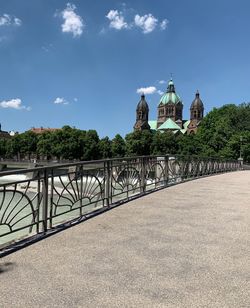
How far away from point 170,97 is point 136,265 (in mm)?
135345

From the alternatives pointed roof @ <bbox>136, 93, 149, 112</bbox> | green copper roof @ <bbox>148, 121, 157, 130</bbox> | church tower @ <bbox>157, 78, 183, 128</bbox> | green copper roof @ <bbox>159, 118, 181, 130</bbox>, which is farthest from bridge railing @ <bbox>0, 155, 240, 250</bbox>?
green copper roof @ <bbox>148, 121, 157, 130</bbox>

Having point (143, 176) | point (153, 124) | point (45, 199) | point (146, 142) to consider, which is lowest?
point (45, 199)

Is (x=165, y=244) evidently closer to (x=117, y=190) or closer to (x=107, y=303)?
(x=107, y=303)

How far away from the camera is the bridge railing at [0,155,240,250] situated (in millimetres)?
5211

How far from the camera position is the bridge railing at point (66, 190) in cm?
521

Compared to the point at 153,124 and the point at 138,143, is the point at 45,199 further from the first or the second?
the point at 153,124

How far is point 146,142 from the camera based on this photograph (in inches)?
3418

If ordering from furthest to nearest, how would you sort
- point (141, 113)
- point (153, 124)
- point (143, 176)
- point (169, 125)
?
point (153, 124)
point (141, 113)
point (169, 125)
point (143, 176)

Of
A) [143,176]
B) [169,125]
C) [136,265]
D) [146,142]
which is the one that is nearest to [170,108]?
[169,125]

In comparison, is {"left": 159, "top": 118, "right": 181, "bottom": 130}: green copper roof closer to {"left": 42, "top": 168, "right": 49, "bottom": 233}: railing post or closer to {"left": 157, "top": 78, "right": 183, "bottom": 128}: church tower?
{"left": 157, "top": 78, "right": 183, "bottom": 128}: church tower

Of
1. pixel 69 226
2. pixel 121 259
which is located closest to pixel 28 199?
pixel 69 226

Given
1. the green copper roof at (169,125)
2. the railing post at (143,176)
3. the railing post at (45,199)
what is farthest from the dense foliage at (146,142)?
the railing post at (45,199)

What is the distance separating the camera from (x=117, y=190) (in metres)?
8.65

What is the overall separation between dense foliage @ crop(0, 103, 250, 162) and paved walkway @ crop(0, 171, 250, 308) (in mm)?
43578
